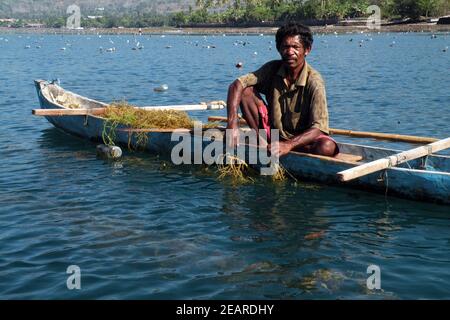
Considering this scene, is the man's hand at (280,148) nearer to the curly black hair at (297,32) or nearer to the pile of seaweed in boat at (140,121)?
the curly black hair at (297,32)

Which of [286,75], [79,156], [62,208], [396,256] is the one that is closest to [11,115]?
[79,156]

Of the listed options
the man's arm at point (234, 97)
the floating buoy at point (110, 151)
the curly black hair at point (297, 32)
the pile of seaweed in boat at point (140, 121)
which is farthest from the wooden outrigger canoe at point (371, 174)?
the curly black hair at point (297, 32)

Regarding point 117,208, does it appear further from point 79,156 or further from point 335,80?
point 335,80

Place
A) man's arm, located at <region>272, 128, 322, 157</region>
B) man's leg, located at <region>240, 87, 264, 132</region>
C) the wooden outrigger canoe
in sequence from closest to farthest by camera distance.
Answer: the wooden outrigger canoe < man's arm, located at <region>272, 128, 322, 157</region> < man's leg, located at <region>240, 87, 264, 132</region>

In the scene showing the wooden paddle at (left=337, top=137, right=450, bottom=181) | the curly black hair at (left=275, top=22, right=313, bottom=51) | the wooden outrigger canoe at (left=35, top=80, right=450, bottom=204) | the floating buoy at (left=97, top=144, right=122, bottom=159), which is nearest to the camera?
the wooden paddle at (left=337, top=137, right=450, bottom=181)

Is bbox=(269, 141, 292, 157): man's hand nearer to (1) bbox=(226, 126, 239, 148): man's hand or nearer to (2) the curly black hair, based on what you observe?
(1) bbox=(226, 126, 239, 148): man's hand

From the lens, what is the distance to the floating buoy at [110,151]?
13.2 meters

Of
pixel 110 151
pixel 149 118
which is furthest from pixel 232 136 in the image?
pixel 110 151

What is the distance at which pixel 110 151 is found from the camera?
43.4 feet

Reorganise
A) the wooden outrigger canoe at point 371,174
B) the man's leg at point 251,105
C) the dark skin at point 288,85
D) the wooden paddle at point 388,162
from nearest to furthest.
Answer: the wooden paddle at point 388,162 → the wooden outrigger canoe at point 371,174 → the dark skin at point 288,85 → the man's leg at point 251,105

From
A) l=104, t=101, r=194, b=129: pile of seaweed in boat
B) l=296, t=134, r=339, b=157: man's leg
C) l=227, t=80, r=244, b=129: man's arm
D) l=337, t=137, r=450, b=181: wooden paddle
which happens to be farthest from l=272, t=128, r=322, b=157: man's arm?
l=104, t=101, r=194, b=129: pile of seaweed in boat

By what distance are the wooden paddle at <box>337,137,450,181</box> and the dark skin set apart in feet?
4.36

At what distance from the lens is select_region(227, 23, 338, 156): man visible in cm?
987

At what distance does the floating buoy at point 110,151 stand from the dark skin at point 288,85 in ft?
11.7
